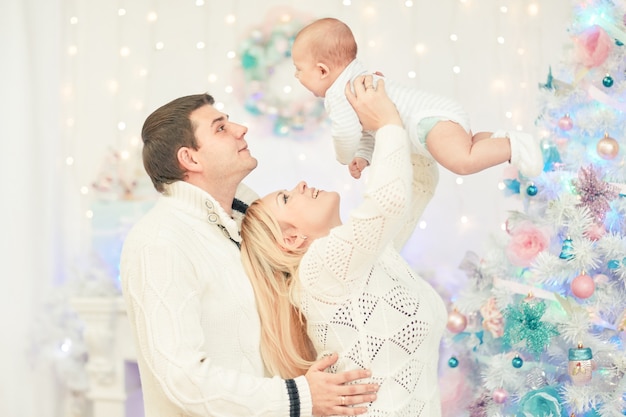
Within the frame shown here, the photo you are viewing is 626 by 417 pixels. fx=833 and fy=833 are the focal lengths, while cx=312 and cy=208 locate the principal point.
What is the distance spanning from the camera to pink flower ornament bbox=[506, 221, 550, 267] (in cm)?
306

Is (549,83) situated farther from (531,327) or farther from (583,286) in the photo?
(531,327)

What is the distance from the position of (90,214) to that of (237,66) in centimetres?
103

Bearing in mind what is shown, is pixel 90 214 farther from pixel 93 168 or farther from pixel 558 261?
pixel 558 261

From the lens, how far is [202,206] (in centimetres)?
236

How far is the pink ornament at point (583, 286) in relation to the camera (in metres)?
2.90

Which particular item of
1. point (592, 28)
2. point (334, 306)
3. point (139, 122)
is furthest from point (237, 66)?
point (334, 306)

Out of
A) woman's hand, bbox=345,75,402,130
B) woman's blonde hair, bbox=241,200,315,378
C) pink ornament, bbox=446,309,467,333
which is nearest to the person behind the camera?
woman's hand, bbox=345,75,402,130

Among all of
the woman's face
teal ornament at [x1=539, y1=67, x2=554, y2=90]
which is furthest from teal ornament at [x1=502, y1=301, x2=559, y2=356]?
the woman's face

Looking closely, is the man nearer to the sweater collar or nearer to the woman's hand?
the sweater collar

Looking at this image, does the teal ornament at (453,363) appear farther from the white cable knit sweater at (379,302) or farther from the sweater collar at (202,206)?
the sweater collar at (202,206)

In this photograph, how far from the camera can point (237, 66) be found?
13.4ft

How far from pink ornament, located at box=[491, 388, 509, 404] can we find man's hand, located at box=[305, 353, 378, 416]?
3.78 ft

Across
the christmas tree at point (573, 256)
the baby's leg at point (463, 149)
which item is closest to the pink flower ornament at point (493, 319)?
the christmas tree at point (573, 256)

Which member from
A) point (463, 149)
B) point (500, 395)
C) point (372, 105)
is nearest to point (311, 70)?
A: point (372, 105)
